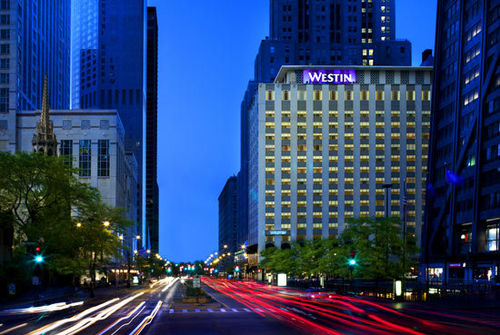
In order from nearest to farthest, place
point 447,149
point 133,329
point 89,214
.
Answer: point 133,329, point 89,214, point 447,149

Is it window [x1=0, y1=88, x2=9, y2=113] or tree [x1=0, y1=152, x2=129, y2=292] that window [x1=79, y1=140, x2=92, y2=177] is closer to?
window [x1=0, y1=88, x2=9, y2=113]

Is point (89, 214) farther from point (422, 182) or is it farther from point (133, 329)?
point (422, 182)

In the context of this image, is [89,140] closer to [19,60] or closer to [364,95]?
[19,60]

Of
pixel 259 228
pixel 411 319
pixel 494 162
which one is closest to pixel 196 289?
pixel 411 319

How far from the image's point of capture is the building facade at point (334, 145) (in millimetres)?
171875

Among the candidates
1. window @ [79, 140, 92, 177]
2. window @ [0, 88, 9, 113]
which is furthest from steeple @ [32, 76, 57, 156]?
window @ [0, 88, 9, 113]

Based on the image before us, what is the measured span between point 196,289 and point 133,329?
92.4 feet

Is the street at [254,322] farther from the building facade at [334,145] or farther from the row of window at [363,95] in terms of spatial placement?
the row of window at [363,95]

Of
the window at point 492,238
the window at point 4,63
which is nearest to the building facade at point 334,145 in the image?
the window at point 4,63

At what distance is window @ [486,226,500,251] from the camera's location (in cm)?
9406

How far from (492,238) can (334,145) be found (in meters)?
80.6

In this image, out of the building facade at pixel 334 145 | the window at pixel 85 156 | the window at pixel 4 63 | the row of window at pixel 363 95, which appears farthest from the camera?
the row of window at pixel 363 95

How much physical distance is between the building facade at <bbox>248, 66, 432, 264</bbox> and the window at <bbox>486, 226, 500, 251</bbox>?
7405 cm

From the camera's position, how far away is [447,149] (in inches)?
4520
